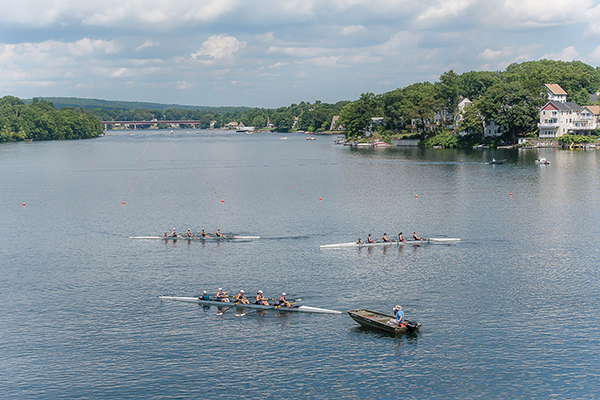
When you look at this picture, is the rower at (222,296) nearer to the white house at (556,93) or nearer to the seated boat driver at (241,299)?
the seated boat driver at (241,299)

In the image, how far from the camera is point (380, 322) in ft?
130

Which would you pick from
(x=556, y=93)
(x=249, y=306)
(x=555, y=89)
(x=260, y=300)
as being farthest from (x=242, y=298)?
(x=555, y=89)

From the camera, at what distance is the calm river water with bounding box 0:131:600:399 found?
111 feet

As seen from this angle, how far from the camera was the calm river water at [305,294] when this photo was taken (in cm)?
3391

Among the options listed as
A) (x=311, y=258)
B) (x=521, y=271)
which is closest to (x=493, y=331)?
(x=521, y=271)

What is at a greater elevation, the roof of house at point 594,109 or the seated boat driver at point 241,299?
the roof of house at point 594,109

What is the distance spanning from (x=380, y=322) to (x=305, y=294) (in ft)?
30.0

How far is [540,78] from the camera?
196 m

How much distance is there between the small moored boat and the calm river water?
29.2 inches

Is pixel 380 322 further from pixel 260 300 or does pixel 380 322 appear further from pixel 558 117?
pixel 558 117

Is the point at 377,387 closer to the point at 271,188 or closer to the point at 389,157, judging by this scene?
Answer: the point at 271,188

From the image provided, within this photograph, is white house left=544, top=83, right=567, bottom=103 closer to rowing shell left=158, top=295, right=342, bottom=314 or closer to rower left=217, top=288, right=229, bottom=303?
rowing shell left=158, top=295, right=342, bottom=314

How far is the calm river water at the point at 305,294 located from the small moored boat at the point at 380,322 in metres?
0.74

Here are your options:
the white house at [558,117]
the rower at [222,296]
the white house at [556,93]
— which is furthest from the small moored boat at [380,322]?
the white house at [556,93]
